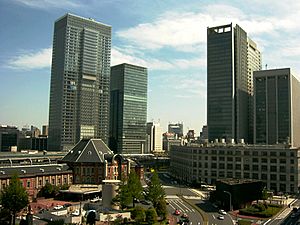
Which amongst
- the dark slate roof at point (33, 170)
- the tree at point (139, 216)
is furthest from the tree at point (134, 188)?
the dark slate roof at point (33, 170)

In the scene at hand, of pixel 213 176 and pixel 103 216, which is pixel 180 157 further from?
pixel 103 216

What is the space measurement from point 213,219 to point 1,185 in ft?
185

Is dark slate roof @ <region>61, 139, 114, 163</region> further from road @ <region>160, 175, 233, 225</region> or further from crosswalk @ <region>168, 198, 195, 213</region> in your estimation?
crosswalk @ <region>168, 198, 195, 213</region>

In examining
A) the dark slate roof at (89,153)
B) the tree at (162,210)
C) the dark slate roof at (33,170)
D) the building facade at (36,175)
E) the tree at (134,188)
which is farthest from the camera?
the dark slate roof at (89,153)

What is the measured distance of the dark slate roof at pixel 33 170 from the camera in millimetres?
95938

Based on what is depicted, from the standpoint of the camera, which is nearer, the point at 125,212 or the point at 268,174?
the point at 125,212

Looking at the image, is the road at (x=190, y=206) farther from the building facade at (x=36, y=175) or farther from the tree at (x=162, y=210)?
the building facade at (x=36, y=175)

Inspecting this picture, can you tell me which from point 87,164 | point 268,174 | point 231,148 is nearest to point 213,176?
point 231,148

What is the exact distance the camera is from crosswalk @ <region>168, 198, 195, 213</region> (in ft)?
293

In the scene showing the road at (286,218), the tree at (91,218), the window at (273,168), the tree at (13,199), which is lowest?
the road at (286,218)

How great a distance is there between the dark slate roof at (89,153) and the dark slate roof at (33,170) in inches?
192

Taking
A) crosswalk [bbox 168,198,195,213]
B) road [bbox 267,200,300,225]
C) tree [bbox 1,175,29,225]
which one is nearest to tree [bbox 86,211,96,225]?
tree [bbox 1,175,29,225]

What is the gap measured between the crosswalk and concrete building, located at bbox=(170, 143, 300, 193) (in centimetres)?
3433

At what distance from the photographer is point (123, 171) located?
Answer: 122125mm
